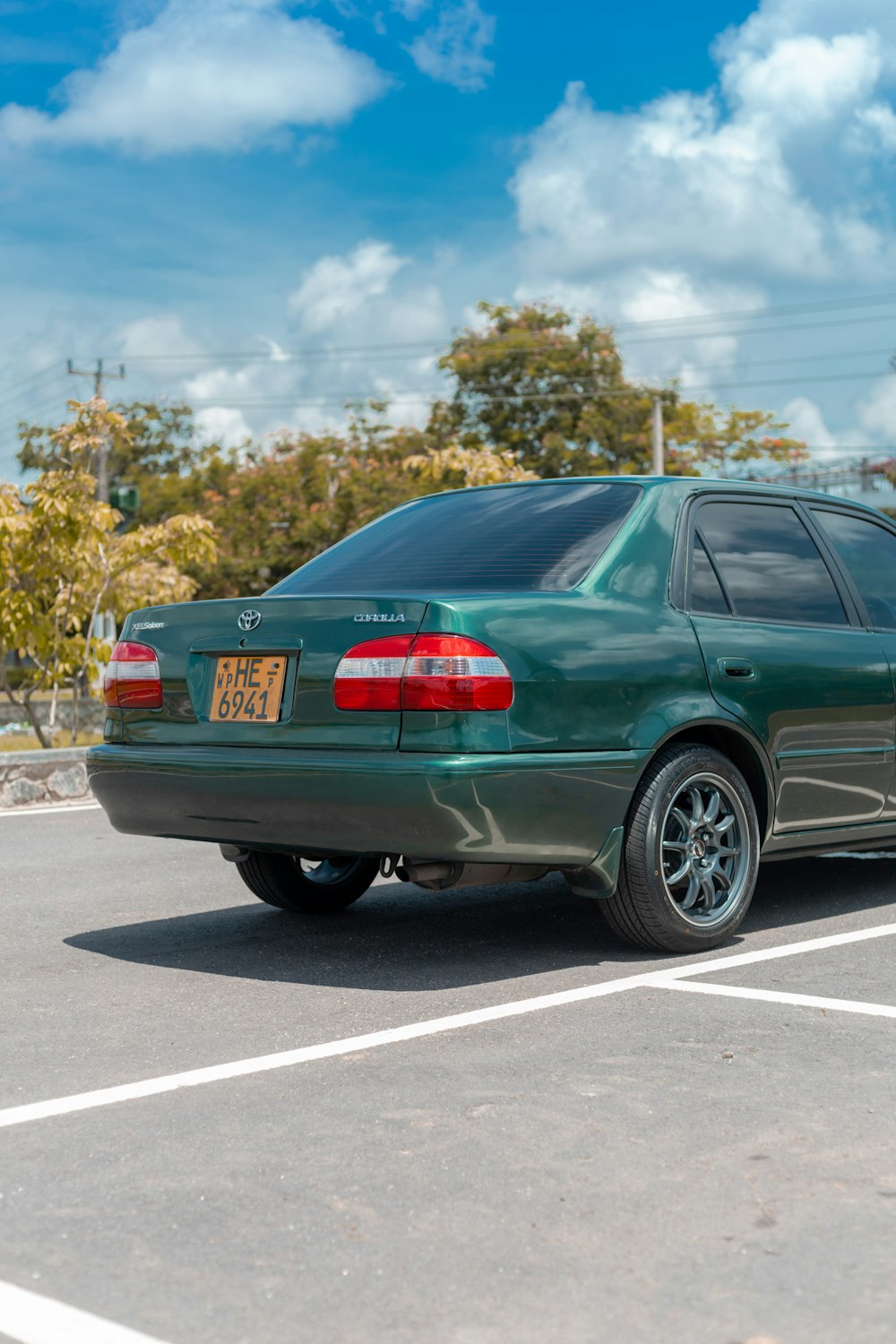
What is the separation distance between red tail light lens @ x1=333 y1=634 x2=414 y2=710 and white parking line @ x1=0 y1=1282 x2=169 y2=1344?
8.20 feet

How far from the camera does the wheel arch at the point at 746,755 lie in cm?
573

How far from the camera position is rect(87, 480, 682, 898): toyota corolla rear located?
501cm

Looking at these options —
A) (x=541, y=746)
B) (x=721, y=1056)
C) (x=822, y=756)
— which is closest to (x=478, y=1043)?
(x=721, y=1056)

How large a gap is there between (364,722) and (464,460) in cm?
1913

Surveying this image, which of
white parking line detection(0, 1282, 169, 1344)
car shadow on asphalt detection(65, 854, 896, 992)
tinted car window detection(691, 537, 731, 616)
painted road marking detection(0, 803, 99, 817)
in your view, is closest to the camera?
white parking line detection(0, 1282, 169, 1344)

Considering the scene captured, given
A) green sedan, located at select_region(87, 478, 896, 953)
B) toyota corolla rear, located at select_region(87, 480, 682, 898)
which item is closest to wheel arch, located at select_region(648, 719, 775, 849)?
green sedan, located at select_region(87, 478, 896, 953)

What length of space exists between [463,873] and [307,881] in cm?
158

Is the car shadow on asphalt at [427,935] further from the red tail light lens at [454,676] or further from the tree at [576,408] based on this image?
the tree at [576,408]

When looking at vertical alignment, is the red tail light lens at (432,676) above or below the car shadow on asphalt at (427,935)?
above

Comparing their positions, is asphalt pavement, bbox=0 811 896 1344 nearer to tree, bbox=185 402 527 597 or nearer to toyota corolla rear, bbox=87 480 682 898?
toyota corolla rear, bbox=87 480 682 898

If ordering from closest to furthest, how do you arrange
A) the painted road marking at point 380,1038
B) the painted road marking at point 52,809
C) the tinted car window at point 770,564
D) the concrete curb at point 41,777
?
the painted road marking at point 380,1038 → the tinted car window at point 770,564 → the painted road marking at point 52,809 → the concrete curb at point 41,777

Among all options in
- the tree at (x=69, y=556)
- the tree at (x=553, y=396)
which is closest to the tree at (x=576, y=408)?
the tree at (x=553, y=396)

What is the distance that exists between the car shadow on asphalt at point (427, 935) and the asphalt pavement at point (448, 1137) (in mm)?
27

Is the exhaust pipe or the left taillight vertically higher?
the left taillight
